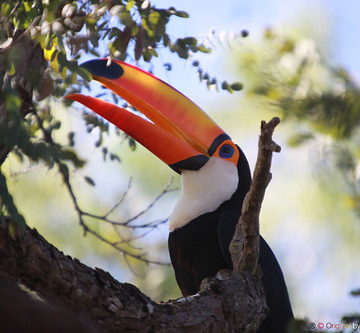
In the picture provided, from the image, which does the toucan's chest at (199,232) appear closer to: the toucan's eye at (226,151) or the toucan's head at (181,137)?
the toucan's head at (181,137)

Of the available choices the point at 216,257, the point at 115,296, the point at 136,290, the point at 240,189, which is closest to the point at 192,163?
the point at 240,189

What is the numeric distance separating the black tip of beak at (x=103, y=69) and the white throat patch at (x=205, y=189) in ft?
3.04

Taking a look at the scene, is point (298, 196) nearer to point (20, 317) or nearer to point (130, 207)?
point (130, 207)

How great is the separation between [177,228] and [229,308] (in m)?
1.37

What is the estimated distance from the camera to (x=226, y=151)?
16.5ft

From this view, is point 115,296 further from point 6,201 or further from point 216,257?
point 216,257

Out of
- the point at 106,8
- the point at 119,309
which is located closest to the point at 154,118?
the point at 106,8

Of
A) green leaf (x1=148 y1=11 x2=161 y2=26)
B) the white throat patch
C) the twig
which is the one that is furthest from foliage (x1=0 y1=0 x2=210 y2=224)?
the white throat patch

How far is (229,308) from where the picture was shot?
339 centimetres

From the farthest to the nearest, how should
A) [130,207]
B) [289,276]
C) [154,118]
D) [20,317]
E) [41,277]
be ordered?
1. [289,276]
2. [130,207]
3. [154,118]
4. [41,277]
5. [20,317]

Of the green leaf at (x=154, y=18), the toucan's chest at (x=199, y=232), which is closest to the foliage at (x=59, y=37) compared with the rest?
the green leaf at (x=154, y=18)

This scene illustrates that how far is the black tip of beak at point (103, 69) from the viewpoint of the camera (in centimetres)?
456

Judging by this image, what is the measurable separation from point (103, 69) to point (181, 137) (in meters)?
0.81

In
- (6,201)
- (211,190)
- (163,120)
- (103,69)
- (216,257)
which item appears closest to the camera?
(6,201)
